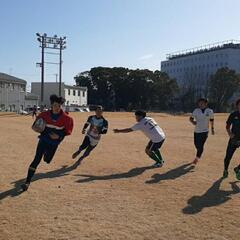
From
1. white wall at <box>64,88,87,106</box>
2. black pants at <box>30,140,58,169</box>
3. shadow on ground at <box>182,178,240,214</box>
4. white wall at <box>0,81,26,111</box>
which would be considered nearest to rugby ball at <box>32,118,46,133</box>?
black pants at <box>30,140,58,169</box>

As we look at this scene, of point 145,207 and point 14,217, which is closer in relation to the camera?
point 14,217

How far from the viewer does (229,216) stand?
7074 millimetres

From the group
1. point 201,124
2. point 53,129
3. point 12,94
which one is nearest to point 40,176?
point 53,129

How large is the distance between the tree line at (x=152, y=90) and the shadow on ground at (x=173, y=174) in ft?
289

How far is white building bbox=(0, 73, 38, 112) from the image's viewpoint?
87.3m

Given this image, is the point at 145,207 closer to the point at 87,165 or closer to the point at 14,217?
the point at 14,217

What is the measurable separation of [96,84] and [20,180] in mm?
105068

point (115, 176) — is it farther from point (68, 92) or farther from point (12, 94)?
point (68, 92)

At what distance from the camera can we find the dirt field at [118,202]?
6234 mm

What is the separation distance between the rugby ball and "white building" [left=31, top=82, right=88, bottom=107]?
97129 mm

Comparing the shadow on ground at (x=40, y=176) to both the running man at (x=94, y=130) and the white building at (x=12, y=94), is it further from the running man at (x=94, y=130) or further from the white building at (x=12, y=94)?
the white building at (x=12, y=94)

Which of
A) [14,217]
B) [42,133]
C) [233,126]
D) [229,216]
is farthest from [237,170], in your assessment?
[14,217]

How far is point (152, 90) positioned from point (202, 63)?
3877cm

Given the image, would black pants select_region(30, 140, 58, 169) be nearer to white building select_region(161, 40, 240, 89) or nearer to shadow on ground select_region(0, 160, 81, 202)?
shadow on ground select_region(0, 160, 81, 202)
